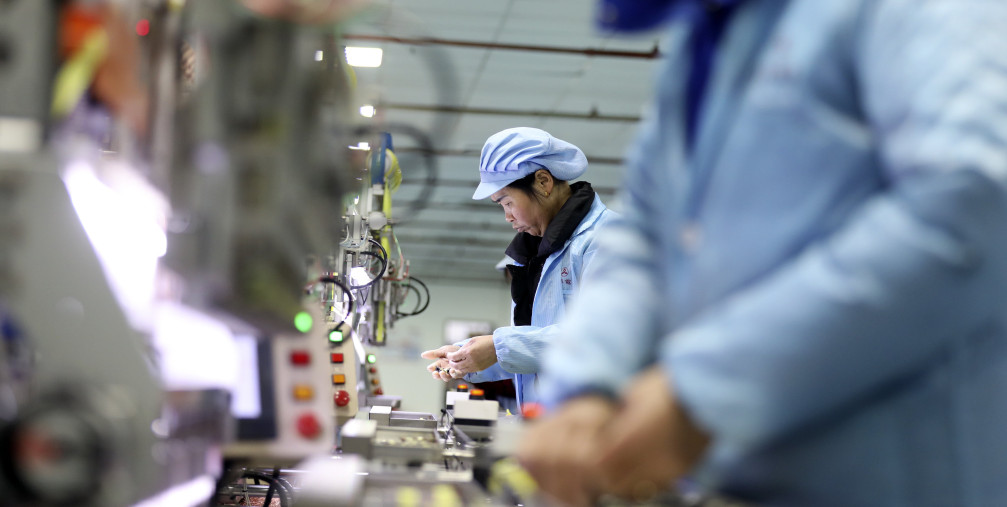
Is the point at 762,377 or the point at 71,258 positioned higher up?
the point at 71,258

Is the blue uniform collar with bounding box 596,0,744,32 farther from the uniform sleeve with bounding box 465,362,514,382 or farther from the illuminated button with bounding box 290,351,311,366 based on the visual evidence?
the uniform sleeve with bounding box 465,362,514,382

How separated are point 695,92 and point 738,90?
7cm

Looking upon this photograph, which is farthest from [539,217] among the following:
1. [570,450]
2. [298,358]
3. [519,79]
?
[519,79]

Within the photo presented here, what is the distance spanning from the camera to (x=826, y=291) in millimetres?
519

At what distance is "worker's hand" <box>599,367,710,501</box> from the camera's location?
1.77ft

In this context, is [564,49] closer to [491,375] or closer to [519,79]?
[519,79]

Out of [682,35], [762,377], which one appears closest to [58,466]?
[762,377]

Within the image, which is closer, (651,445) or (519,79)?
(651,445)

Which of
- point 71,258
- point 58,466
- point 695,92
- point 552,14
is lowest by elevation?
point 58,466

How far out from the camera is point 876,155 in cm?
60

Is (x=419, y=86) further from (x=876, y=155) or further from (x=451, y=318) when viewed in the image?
(x=451, y=318)

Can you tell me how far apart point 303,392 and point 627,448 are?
558mm

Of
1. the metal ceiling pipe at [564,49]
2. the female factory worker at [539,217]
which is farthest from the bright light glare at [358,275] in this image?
the metal ceiling pipe at [564,49]

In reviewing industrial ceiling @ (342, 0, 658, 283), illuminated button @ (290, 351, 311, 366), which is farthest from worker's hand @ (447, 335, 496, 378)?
illuminated button @ (290, 351, 311, 366)
